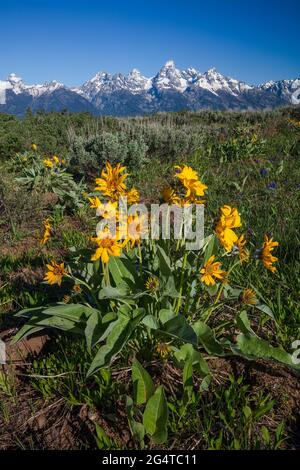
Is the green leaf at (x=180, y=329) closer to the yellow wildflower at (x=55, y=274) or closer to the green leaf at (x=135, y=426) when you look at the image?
the green leaf at (x=135, y=426)

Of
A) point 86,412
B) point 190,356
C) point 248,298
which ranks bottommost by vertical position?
point 86,412

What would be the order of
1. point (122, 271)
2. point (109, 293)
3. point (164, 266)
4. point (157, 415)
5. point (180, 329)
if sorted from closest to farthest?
point (157, 415) → point (180, 329) → point (109, 293) → point (164, 266) → point (122, 271)

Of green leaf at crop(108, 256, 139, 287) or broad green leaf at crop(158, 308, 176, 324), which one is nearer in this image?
broad green leaf at crop(158, 308, 176, 324)

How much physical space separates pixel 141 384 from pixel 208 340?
350 millimetres

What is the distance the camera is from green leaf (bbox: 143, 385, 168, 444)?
3.78 ft

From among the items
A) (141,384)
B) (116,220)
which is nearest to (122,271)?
(116,220)

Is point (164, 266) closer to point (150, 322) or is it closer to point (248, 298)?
point (150, 322)

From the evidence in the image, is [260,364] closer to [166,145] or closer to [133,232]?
[133,232]

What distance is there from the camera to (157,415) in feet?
3.82

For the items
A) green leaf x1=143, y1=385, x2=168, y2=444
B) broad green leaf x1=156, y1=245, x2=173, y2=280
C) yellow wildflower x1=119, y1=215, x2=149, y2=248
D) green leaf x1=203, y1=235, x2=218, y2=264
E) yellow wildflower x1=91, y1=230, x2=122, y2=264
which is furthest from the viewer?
green leaf x1=203, y1=235, x2=218, y2=264

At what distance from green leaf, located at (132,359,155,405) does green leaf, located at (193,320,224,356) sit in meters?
0.30

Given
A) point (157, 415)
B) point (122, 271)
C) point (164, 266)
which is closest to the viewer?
point (157, 415)

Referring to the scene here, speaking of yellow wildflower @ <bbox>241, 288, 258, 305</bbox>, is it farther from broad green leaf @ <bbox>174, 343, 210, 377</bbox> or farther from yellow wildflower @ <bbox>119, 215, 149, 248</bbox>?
yellow wildflower @ <bbox>119, 215, 149, 248</bbox>

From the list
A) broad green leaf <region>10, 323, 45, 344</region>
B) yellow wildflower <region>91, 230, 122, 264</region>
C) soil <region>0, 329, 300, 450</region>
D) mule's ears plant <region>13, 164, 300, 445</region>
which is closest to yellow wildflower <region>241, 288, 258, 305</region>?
mule's ears plant <region>13, 164, 300, 445</region>
